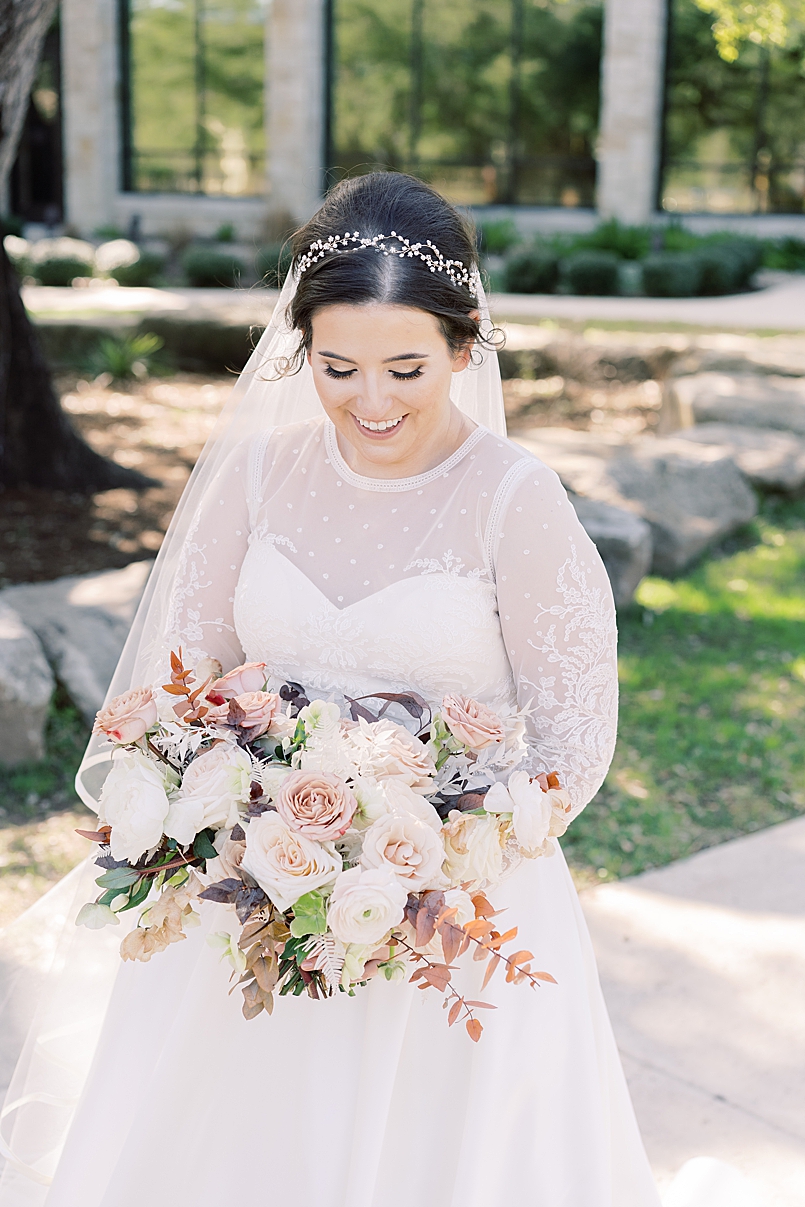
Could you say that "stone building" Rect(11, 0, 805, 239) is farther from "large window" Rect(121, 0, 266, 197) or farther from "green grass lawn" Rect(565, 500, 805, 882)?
"green grass lawn" Rect(565, 500, 805, 882)

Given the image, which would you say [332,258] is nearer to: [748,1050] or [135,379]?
[748,1050]

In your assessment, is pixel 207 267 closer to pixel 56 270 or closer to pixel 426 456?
pixel 56 270

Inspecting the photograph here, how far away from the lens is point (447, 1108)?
7.32 feet

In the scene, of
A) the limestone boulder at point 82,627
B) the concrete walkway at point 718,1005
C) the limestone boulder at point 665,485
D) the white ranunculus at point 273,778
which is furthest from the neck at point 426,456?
the limestone boulder at point 665,485

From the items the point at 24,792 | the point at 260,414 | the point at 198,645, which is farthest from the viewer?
the point at 24,792

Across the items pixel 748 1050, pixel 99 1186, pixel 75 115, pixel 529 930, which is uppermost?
pixel 75 115

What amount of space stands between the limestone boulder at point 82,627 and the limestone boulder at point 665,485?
2.98 meters

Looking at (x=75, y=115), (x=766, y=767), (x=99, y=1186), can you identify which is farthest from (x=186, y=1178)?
(x=75, y=115)

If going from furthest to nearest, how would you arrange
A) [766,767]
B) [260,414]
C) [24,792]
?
1. [766,767]
2. [24,792]
3. [260,414]

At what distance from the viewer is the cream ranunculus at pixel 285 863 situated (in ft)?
5.77

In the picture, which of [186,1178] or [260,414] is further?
[260,414]

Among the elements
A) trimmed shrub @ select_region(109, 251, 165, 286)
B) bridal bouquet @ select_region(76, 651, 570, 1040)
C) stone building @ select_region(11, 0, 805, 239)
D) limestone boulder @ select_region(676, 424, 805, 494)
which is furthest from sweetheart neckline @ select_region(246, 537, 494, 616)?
stone building @ select_region(11, 0, 805, 239)

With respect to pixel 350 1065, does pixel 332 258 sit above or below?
above

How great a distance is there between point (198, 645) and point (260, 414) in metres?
0.62
